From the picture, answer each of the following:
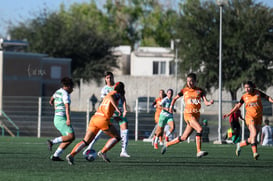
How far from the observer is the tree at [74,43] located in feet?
220

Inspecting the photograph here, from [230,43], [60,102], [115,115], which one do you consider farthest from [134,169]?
[230,43]

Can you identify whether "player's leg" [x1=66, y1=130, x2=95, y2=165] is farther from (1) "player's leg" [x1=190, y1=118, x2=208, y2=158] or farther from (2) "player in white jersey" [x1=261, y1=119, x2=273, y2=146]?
(2) "player in white jersey" [x1=261, y1=119, x2=273, y2=146]

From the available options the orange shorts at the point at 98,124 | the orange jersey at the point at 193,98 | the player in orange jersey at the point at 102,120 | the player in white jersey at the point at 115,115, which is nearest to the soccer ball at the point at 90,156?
the player in orange jersey at the point at 102,120

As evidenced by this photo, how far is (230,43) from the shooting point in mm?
52688

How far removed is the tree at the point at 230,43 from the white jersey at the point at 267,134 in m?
22.9

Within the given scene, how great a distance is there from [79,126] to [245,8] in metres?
22.6

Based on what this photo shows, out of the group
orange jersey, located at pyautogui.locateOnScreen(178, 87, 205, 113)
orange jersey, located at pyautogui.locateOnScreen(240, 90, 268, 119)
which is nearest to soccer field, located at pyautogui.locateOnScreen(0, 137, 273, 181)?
orange jersey, located at pyautogui.locateOnScreen(178, 87, 205, 113)

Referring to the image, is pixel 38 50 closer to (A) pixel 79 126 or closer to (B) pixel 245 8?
(B) pixel 245 8

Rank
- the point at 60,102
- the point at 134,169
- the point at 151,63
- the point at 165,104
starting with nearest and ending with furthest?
the point at 134,169 < the point at 60,102 < the point at 165,104 < the point at 151,63

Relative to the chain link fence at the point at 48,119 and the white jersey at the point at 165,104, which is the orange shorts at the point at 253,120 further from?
the chain link fence at the point at 48,119

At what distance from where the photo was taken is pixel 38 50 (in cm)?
6744

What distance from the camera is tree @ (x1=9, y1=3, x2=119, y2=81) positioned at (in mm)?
67125

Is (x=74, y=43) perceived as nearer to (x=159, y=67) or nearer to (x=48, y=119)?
(x=159, y=67)

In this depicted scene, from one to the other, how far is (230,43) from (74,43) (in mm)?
19902
